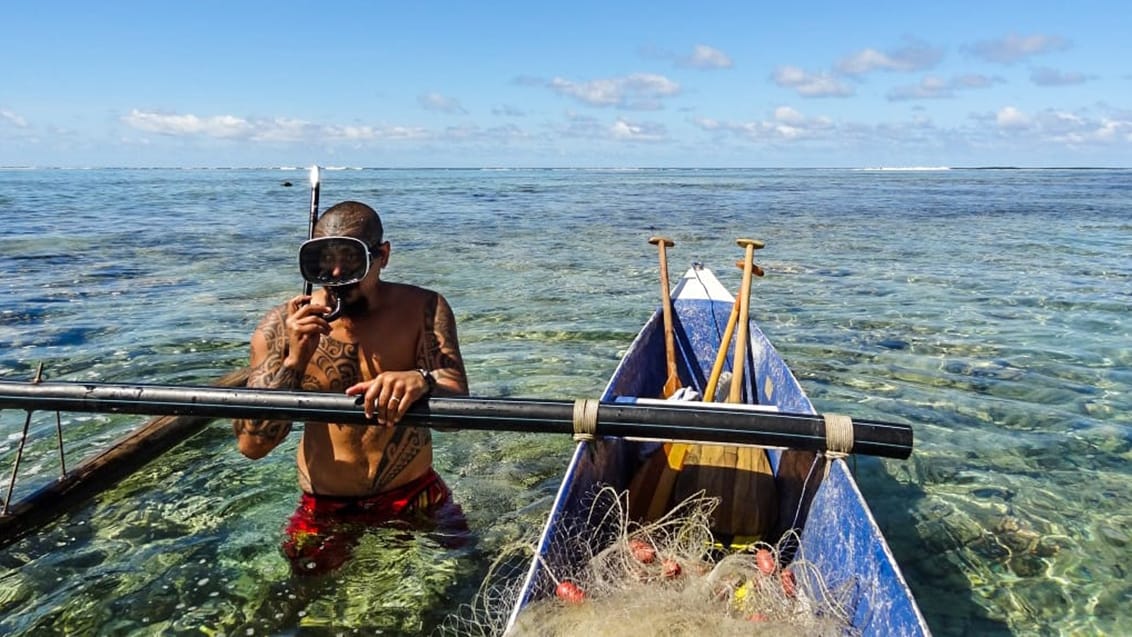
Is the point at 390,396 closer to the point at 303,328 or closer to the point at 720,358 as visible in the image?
the point at 303,328

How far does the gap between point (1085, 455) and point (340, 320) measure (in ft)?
20.0

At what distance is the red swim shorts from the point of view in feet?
13.2

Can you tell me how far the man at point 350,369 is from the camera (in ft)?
10.9

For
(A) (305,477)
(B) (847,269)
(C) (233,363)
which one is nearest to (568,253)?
(B) (847,269)

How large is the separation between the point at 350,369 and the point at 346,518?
90 cm

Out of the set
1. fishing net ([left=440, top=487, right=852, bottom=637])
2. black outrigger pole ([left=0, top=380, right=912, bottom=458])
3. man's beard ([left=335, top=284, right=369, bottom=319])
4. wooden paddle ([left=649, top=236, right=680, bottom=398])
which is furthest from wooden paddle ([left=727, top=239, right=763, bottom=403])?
man's beard ([left=335, top=284, right=369, bottom=319])

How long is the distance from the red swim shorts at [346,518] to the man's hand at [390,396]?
49.7 inches

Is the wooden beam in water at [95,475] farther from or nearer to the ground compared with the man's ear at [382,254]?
nearer to the ground

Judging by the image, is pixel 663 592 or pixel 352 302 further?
pixel 352 302

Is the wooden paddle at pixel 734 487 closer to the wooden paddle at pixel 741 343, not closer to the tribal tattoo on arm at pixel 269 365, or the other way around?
the wooden paddle at pixel 741 343

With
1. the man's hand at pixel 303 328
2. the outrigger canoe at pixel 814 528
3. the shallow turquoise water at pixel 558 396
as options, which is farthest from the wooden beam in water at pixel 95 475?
the outrigger canoe at pixel 814 528

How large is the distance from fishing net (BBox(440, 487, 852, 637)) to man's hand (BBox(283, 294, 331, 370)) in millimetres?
1219

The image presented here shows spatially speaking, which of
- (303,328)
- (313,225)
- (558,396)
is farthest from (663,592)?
(558,396)

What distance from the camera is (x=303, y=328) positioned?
3.05m
